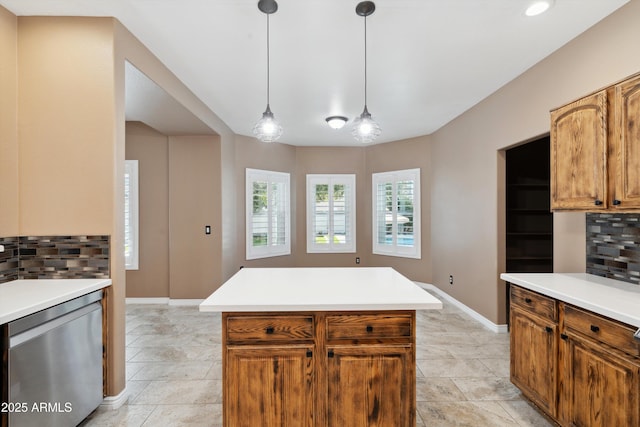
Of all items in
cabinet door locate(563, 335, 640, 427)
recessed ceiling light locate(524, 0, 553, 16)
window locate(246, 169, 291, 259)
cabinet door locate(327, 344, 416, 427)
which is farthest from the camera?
window locate(246, 169, 291, 259)

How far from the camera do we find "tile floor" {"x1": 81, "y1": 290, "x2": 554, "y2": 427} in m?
2.20

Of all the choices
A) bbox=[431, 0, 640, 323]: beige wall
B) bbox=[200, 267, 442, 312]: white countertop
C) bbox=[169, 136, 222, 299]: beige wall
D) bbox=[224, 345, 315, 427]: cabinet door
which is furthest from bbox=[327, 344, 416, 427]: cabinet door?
bbox=[169, 136, 222, 299]: beige wall

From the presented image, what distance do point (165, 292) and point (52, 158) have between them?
3.07 m

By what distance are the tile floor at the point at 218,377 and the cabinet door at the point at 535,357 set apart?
0.66ft

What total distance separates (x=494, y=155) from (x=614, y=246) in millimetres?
1661

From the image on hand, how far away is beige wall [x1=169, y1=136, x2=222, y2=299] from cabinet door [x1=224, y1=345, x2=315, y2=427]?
3163mm

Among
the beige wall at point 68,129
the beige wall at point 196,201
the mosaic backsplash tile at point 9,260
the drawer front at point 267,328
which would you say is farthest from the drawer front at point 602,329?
the beige wall at point 196,201

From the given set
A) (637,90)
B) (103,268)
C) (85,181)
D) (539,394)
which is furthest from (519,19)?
(103,268)

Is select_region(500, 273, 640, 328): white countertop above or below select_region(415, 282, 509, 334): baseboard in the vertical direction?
above

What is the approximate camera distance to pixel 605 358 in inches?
64.8

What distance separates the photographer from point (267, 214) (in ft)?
19.1

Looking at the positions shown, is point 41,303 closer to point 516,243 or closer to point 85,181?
point 85,181

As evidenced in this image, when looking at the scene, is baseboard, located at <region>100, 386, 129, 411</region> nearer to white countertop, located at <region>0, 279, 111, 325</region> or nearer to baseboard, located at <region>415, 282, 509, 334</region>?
white countertop, located at <region>0, 279, 111, 325</region>

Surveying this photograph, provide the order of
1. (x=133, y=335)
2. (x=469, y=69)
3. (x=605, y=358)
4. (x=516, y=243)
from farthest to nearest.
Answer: (x=516, y=243)
(x=133, y=335)
(x=469, y=69)
(x=605, y=358)
